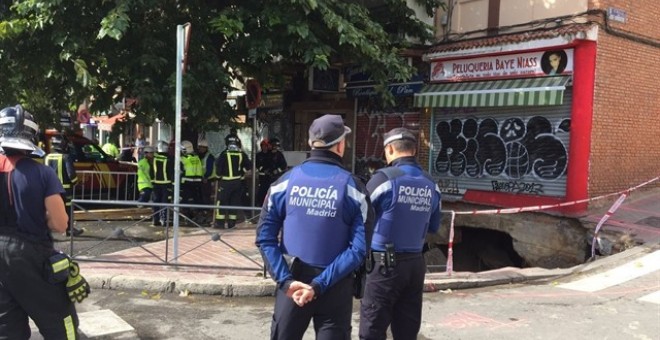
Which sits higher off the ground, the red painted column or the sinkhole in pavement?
the red painted column

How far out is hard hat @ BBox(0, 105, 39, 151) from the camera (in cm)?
339

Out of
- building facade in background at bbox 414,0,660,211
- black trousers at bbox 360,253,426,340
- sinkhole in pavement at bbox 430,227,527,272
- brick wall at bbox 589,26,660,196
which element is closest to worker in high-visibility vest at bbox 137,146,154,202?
building facade in background at bbox 414,0,660,211

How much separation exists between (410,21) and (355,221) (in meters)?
9.76

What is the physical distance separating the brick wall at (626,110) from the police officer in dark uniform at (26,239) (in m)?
9.48

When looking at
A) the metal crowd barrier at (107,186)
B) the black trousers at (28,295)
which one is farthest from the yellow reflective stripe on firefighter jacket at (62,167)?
the black trousers at (28,295)

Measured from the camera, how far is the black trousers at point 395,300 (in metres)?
3.79

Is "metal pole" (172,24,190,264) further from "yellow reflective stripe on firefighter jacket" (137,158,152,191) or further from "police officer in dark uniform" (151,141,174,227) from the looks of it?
"yellow reflective stripe on firefighter jacket" (137,158,152,191)

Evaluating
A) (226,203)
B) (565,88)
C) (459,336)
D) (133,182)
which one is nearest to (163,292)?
(459,336)

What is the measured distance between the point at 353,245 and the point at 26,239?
1.94 metres

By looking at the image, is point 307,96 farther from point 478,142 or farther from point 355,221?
point 355,221

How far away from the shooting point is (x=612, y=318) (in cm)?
575

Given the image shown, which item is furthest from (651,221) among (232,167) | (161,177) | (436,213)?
(161,177)

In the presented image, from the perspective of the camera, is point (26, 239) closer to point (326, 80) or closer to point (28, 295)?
point (28, 295)

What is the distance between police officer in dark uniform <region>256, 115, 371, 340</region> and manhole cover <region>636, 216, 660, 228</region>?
8194 millimetres
